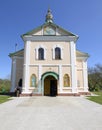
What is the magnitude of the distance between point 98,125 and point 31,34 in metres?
20.6

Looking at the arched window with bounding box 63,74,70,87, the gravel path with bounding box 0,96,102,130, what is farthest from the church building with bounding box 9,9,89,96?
the gravel path with bounding box 0,96,102,130

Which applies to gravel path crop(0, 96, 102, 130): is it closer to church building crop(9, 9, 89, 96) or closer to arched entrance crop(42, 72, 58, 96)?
church building crop(9, 9, 89, 96)

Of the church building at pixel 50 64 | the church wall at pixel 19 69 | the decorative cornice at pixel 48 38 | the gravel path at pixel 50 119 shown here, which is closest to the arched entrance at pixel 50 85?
the church building at pixel 50 64

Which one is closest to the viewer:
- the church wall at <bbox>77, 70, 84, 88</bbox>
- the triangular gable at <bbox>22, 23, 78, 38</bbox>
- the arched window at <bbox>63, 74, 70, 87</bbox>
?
the arched window at <bbox>63, 74, 70, 87</bbox>

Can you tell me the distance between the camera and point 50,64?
78.1 feet

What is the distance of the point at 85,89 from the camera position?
25641 millimetres

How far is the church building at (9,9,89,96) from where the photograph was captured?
75.9 feet

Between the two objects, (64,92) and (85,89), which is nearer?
(64,92)

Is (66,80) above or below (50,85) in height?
above

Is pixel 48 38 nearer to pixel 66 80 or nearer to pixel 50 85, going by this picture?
pixel 66 80

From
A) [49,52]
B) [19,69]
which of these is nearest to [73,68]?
[49,52]

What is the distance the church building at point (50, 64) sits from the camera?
75.9 ft

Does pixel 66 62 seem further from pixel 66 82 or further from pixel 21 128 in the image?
pixel 21 128

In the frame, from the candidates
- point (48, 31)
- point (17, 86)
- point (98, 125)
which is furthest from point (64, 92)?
point (98, 125)
